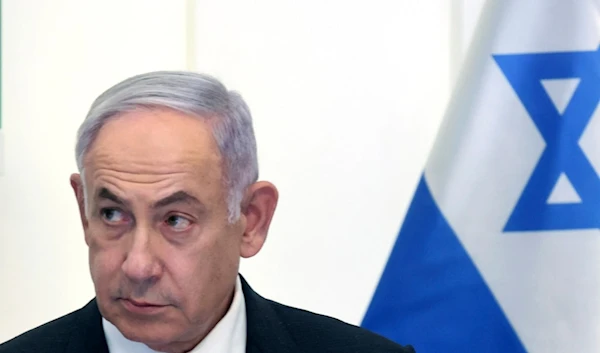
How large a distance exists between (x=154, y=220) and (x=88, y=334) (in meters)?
0.26

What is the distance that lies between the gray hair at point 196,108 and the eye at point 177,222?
7 cm

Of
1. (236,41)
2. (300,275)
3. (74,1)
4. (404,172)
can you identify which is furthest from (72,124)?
(404,172)

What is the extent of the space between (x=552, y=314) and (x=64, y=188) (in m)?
1.26

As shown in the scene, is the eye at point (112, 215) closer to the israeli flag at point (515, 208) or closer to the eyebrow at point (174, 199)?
the eyebrow at point (174, 199)

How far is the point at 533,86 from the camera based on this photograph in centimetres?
164

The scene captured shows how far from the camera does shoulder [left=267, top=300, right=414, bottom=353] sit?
1358mm

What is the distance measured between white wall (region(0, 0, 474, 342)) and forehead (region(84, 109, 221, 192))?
1.03 metres

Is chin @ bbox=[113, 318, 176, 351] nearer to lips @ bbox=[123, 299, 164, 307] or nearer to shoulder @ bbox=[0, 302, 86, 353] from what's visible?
lips @ bbox=[123, 299, 164, 307]

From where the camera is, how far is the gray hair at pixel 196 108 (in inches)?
44.4

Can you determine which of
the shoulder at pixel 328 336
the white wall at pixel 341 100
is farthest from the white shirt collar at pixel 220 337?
the white wall at pixel 341 100

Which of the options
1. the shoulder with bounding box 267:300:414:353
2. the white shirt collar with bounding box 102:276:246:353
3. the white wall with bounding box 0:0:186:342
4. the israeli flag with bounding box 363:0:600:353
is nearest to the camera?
the white shirt collar with bounding box 102:276:246:353

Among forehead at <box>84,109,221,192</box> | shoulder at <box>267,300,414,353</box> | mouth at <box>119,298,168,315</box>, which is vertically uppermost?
forehead at <box>84,109,221,192</box>

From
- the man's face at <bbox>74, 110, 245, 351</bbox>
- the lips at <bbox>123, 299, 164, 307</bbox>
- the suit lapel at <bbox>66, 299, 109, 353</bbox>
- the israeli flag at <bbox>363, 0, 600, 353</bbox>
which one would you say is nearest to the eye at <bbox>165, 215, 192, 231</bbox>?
the man's face at <bbox>74, 110, 245, 351</bbox>

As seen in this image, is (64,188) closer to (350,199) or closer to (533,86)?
(350,199)
